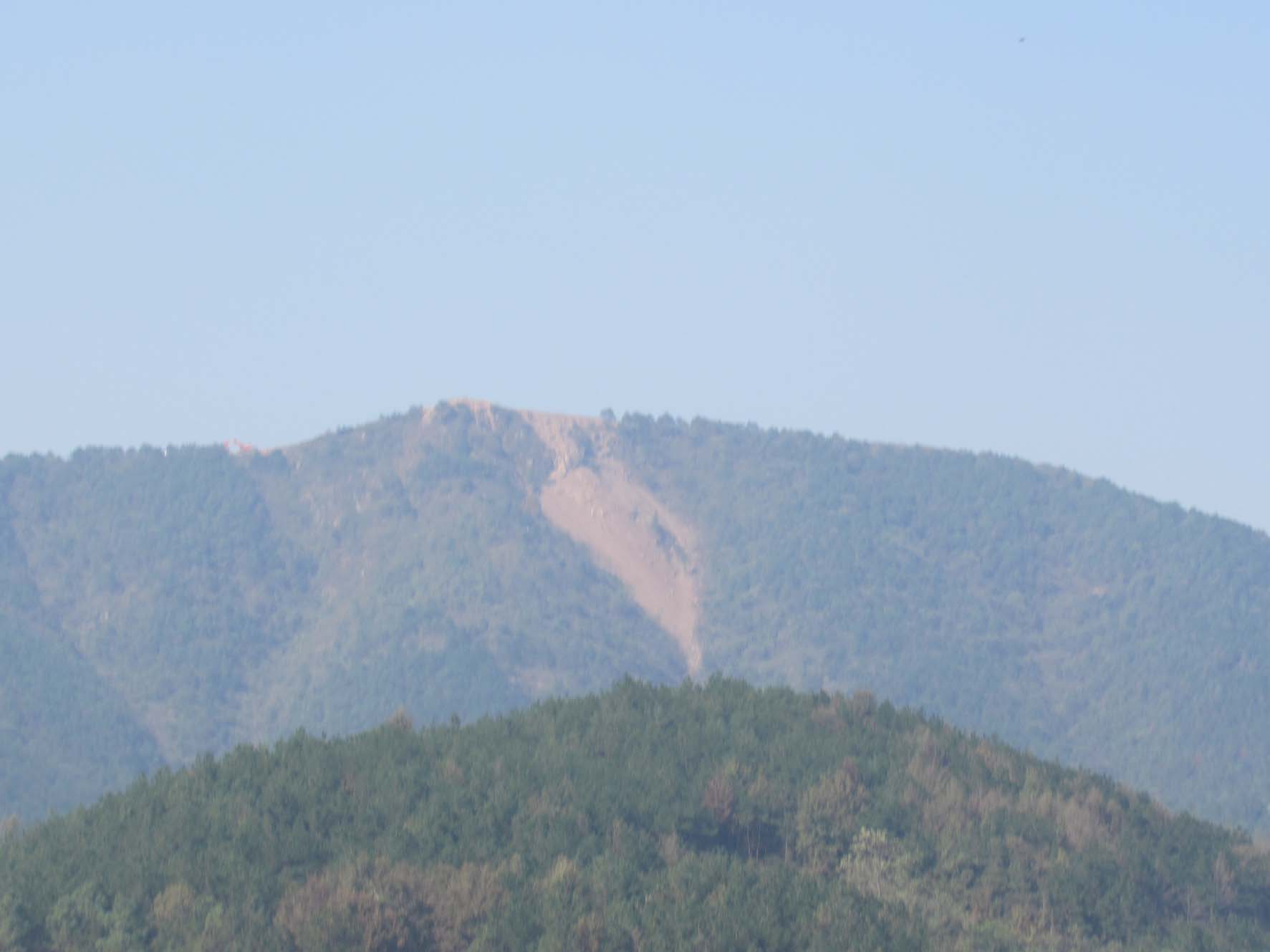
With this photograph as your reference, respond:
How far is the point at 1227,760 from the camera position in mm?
100500

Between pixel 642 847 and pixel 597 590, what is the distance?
316ft

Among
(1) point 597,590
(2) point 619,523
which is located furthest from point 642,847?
(2) point 619,523

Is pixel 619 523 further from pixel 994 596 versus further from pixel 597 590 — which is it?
pixel 994 596

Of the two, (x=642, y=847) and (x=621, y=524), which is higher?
(x=621, y=524)

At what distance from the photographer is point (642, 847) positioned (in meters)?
32.0

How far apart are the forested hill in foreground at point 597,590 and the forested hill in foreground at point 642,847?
5905 cm

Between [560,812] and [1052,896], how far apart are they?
9.72 m

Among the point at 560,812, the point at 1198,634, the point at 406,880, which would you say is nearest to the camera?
the point at 406,880

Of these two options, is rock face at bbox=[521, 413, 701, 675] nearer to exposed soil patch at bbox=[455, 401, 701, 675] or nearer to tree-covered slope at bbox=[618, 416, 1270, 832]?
exposed soil patch at bbox=[455, 401, 701, 675]

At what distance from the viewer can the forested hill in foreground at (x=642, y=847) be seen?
26.6 m

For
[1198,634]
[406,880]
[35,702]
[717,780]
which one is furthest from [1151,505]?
[406,880]

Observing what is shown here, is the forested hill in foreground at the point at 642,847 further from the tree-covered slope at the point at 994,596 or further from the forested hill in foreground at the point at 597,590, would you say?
the forested hill in foreground at the point at 597,590

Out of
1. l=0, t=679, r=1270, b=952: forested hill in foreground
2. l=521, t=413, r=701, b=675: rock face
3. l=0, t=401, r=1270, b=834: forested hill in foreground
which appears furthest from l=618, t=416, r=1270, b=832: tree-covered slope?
l=0, t=679, r=1270, b=952: forested hill in foreground

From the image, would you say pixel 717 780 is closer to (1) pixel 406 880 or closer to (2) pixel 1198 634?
(1) pixel 406 880
